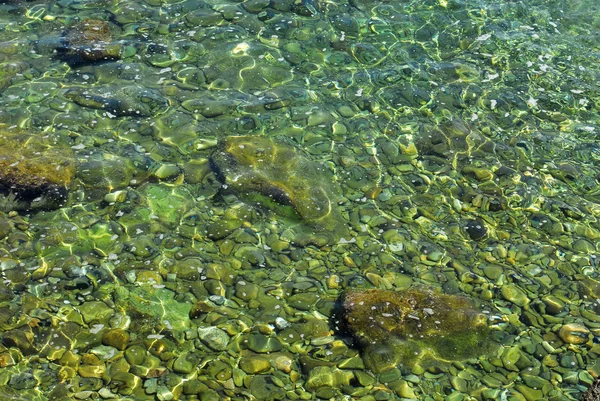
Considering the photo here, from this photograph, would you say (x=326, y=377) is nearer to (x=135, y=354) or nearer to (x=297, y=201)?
(x=135, y=354)

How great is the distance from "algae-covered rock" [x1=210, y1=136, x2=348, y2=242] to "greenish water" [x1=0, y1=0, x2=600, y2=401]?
0.09 ft

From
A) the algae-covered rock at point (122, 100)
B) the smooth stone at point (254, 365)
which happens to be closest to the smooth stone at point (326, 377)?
the smooth stone at point (254, 365)

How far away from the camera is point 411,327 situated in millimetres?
6227

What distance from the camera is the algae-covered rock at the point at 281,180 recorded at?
7.39 metres

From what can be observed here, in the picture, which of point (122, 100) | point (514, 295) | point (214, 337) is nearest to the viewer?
point (214, 337)

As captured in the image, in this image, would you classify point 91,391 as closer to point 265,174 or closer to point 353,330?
point 353,330

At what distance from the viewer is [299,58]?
31.8 ft

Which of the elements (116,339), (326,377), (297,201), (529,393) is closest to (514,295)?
(529,393)

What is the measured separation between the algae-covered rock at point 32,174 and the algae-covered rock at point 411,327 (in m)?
3.33

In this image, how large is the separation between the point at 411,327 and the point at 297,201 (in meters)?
1.98

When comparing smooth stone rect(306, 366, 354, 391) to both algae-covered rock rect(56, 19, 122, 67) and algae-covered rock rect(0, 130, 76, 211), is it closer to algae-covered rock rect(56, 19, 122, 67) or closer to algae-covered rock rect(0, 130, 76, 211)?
algae-covered rock rect(0, 130, 76, 211)

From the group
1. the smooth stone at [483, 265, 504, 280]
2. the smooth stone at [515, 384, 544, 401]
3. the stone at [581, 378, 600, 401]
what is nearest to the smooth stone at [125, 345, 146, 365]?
the smooth stone at [515, 384, 544, 401]

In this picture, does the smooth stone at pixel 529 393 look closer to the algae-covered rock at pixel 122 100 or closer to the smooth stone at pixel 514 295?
the smooth stone at pixel 514 295

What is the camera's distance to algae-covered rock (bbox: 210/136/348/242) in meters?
7.39
